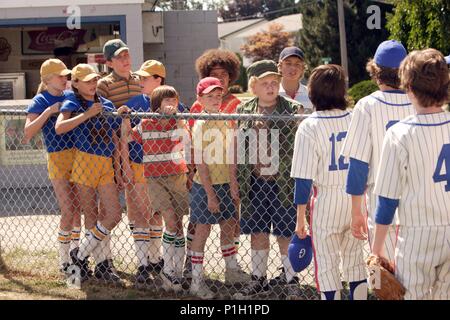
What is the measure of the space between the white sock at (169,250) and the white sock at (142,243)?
28cm

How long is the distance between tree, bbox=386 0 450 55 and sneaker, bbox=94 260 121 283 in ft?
46.6

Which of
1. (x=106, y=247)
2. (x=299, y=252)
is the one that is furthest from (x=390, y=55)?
(x=106, y=247)

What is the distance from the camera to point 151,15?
52.0 ft

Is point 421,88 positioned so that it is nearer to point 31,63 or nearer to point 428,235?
point 428,235

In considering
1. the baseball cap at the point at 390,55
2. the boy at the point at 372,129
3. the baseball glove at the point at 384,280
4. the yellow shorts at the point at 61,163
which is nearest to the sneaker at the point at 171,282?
the yellow shorts at the point at 61,163

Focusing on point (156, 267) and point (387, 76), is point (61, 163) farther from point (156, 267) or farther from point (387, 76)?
point (387, 76)

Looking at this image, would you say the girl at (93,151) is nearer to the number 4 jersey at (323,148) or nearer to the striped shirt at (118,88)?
the striped shirt at (118,88)

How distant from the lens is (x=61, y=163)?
20.9ft

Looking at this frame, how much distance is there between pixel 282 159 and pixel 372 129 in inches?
56.7

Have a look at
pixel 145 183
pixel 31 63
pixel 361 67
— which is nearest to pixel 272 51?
pixel 361 67

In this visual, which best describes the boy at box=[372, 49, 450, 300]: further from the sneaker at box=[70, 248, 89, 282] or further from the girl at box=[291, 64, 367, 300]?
the sneaker at box=[70, 248, 89, 282]

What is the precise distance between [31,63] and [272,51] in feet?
124
